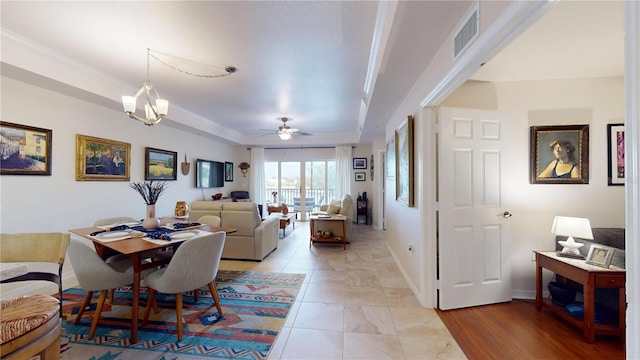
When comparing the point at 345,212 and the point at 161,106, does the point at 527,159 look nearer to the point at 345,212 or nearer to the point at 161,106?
the point at 345,212

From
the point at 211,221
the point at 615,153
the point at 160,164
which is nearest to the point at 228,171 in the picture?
the point at 160,164

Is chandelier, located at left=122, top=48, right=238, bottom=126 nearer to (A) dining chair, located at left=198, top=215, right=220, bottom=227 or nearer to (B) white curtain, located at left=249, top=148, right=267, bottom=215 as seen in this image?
(A) dining chair, located at left=198, top=215, right=220, bottom=227

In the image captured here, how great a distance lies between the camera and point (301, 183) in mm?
7773

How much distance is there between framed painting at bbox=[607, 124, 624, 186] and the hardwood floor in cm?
157

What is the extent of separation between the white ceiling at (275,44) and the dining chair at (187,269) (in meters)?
1.91

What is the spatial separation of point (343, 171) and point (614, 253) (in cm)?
563

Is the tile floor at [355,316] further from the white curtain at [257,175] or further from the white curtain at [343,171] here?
the white curtain at [257,175]

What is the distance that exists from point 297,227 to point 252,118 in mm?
3168

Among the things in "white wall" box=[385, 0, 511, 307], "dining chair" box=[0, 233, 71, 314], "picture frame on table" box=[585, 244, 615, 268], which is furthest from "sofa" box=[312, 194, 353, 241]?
"dining chair" box=[0, 233, 71, 314]

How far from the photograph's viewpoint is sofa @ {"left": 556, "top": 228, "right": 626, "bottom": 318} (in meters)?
1.99

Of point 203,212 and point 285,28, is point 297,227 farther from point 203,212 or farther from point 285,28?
point 285,28

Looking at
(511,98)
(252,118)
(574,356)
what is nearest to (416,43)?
(511,98)

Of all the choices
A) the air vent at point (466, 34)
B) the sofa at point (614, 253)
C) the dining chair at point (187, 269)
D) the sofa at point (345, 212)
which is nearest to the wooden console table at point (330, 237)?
the sofa at point (345, 212)

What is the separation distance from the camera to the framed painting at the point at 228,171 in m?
7.20
